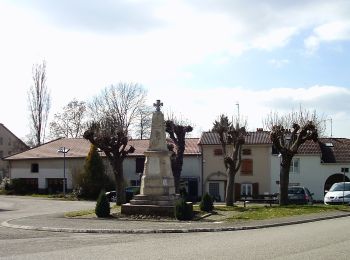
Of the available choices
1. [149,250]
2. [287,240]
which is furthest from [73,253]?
[287,240]

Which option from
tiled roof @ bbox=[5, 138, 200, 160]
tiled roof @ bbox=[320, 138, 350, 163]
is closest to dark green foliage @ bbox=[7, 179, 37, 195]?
tiled roof @ bbox=[5, 138, 200, 160]

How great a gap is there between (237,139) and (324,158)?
92.2ft

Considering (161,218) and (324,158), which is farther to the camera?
(324,158)

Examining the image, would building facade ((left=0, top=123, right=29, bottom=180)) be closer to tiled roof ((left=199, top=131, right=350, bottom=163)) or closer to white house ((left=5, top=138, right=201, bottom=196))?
white house ((left=5, top=138, right=201, bottom=196))

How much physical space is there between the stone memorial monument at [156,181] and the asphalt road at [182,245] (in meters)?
7.57

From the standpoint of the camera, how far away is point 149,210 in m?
26.6

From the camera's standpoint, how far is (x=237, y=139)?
3356cm

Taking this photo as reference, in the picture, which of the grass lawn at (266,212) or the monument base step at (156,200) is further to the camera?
the monument base step at (156,200)

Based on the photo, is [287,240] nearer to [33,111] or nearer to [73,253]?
[73,253]

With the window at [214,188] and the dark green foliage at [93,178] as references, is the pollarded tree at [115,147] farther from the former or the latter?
the window at [214,188]

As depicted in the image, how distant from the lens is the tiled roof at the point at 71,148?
62.9 metres

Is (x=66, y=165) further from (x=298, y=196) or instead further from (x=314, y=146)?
(x=298, y=196)

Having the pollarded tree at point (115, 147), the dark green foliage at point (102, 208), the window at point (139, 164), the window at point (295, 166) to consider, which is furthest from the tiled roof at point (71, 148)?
the dark green foliage at point (102, 208)

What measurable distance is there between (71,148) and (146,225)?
45.3 metres
